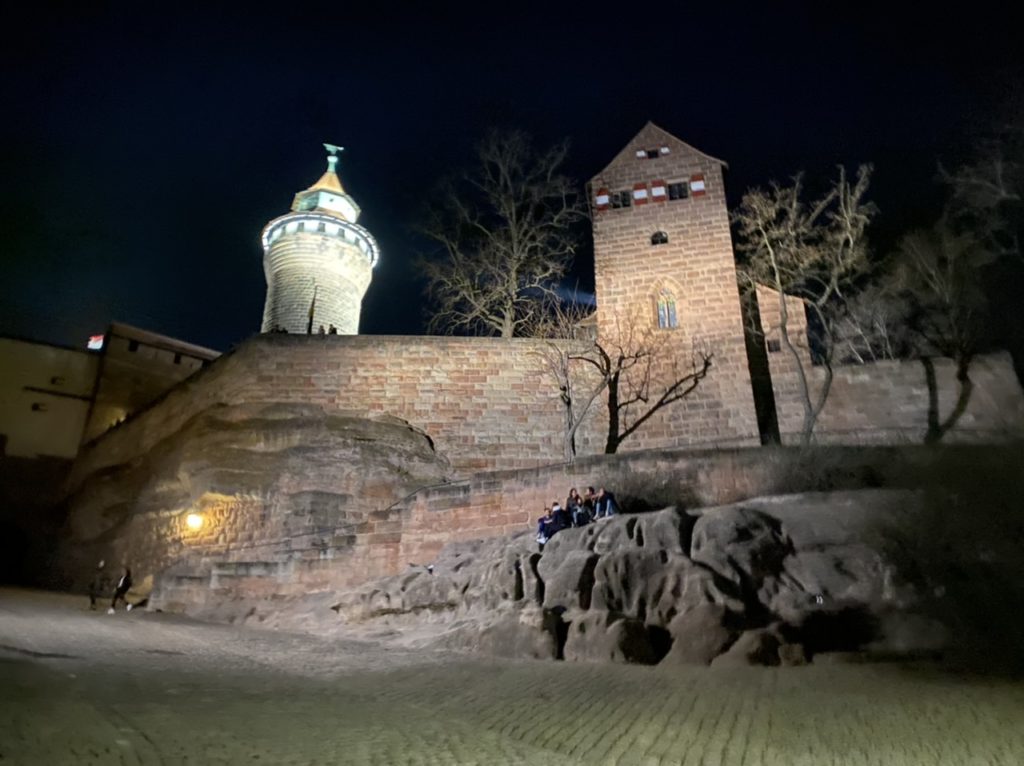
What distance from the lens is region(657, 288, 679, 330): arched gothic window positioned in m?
18.5

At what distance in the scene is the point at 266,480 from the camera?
49.9 feet

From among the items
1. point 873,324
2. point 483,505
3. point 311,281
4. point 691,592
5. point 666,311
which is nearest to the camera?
point 691,592

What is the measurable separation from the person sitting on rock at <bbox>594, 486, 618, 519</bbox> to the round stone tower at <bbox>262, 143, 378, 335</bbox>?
61.1 feet

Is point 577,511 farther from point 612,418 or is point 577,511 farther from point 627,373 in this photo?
point 627,373

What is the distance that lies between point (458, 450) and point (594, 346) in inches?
193

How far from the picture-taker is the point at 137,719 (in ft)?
12.5

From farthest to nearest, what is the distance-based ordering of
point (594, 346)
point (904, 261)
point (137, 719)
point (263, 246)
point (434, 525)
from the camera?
point (263, 246) < point (904, 261) < point (594, 346) < point (434, 525) < point (137, 719)

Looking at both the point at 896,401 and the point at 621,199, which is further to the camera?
the point at 621,199

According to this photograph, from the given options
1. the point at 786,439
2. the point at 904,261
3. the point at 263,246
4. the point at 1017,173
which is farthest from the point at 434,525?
the point at 263,246

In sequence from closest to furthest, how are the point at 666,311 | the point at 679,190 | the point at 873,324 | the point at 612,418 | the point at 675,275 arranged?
the point at 612,418 → the point at 666,311 → the point at 675,275 → the point at 873,324 → the point at 679,190

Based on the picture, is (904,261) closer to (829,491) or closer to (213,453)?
(829,491)

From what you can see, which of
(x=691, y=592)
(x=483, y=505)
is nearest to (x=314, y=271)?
(x=483, y=505)

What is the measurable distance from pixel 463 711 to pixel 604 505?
587 cm

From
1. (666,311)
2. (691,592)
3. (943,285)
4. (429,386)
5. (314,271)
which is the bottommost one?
(691,592)
